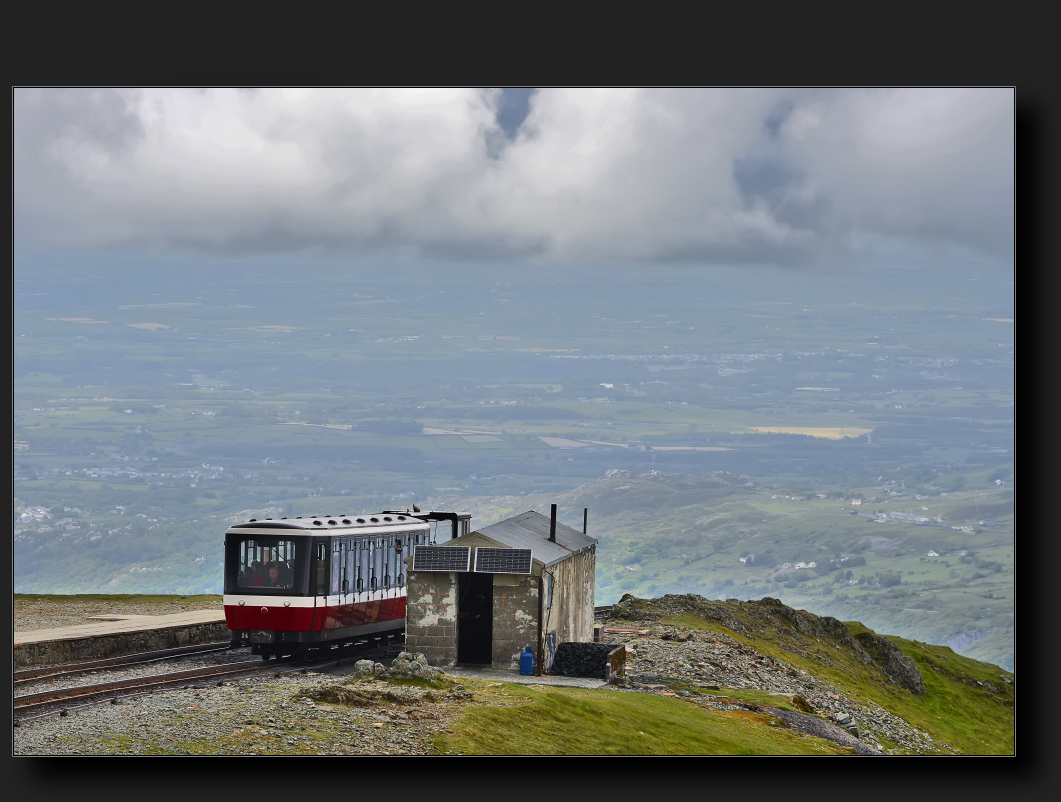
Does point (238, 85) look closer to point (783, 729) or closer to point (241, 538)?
point (241, 538)

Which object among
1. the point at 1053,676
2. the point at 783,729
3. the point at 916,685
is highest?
the point at 1053,676

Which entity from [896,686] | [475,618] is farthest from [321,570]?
[896,686]

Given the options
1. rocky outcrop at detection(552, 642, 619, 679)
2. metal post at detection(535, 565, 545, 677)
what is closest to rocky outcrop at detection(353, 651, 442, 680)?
metal post at detection(535, 565, 545, 677)

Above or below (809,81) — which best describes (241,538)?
below

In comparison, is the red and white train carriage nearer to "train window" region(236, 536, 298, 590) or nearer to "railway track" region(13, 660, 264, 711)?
"train window" region(236, 536, 298, 590)

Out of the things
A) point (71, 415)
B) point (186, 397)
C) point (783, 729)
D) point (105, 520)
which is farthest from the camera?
point (186, 397)

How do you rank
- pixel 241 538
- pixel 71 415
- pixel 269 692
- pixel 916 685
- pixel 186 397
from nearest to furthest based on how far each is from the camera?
pixel 269 692, pixel 241 538, pixel 916 685, pixel 71 415, pixel 186 397

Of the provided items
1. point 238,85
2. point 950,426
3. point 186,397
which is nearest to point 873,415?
point 950,426

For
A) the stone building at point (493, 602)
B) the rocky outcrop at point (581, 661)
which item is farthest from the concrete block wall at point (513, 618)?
the rocky outcrop at point (581, 661)
